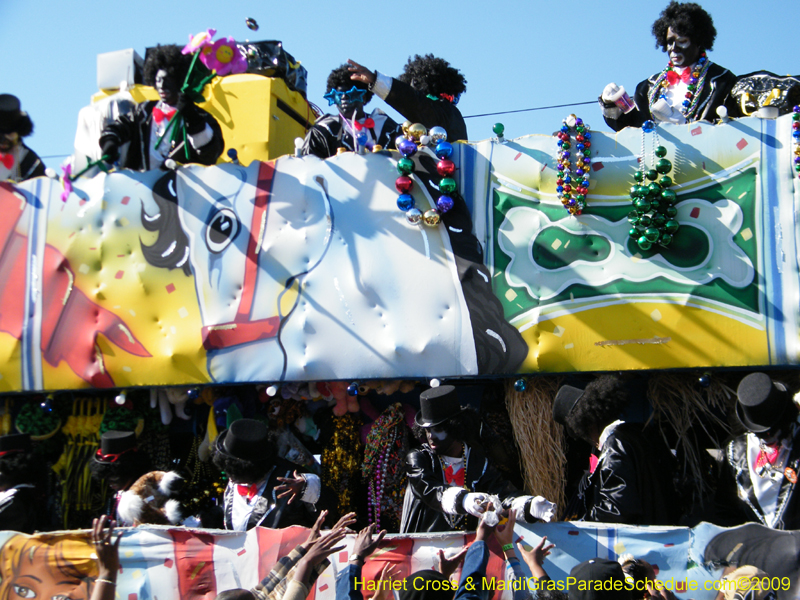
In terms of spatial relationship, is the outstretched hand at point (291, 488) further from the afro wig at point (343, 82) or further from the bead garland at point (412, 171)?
the afro wig at point (343, 82)

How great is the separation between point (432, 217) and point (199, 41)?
3117 mm

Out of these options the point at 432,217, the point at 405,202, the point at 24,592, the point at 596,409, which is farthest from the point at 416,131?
the point at 24,592

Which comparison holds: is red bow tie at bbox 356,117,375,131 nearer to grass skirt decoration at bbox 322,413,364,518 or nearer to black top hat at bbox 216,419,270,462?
grass skirt decoration at bbox 322,413,364,518

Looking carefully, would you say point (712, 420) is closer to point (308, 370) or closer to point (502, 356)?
point (502, 356)

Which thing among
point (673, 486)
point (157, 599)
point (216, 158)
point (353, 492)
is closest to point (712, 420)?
point (673, 486)

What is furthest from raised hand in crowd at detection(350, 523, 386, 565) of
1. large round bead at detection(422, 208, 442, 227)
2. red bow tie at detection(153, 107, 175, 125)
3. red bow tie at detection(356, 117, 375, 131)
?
red bow tie at detection(153, 107, 175, 125)

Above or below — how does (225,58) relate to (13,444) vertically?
above

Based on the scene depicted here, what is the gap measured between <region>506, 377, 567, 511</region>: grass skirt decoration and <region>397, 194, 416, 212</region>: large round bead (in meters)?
1.24

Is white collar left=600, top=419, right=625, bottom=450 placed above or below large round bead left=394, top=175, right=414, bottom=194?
below

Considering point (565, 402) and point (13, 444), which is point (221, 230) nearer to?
point (13, 444)

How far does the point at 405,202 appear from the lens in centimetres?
483

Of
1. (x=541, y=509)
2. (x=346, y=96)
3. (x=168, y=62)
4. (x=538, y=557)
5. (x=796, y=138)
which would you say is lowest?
(x=538, y=557)

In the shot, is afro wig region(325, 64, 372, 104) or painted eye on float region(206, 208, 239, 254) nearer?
painted eye on float region(206, 208, 239, 254)

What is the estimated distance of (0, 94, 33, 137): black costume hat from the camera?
646 centimetres
